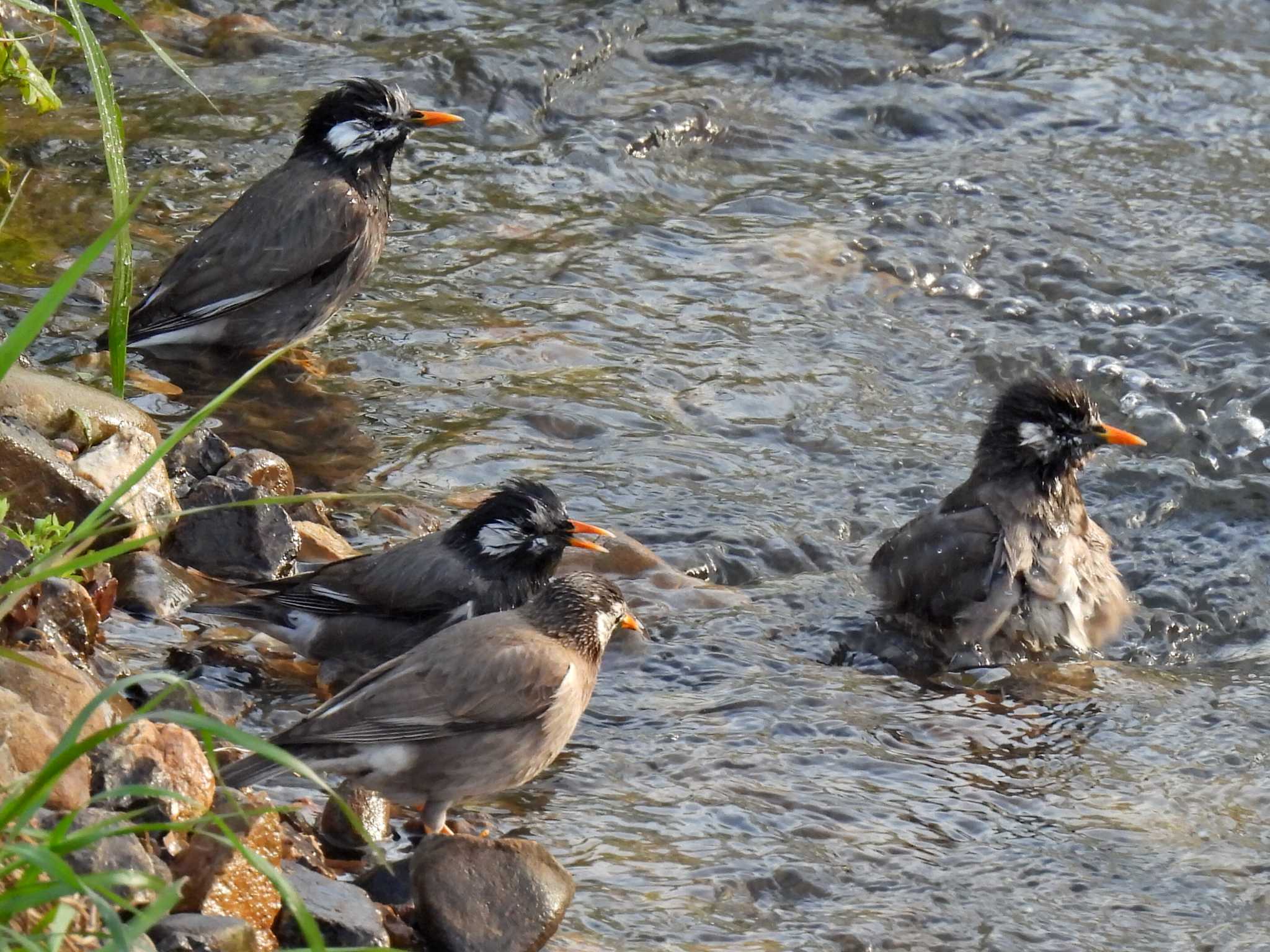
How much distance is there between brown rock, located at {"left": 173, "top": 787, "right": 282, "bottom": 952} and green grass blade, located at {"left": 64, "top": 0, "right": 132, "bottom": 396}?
4.13ft

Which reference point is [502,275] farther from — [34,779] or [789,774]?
[34,779]

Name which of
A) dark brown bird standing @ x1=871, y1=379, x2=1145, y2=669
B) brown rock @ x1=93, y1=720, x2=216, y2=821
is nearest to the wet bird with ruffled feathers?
dark brown bird standing @ x1=871, y1=379, x2=1145, y2=669

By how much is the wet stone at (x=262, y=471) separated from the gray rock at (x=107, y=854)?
303 centimetres

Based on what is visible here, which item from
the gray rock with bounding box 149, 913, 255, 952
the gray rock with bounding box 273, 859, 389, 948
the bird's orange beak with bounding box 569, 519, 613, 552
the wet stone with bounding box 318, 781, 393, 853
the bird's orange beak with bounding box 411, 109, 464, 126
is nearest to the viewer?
the gray rock with bounding box 149, 913, 255, 952

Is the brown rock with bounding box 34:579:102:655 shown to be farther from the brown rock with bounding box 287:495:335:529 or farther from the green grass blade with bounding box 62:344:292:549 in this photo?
the brown rock with bounding box 287:495:335:529

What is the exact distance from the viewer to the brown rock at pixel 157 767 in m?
4.39

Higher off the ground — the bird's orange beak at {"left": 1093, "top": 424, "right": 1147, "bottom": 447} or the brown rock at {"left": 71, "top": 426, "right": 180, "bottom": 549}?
the brown rock at {"left": 71, "top": 426, "right": 180, "bottom": 549}

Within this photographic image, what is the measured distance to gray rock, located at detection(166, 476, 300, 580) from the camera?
→ 6.80 meters

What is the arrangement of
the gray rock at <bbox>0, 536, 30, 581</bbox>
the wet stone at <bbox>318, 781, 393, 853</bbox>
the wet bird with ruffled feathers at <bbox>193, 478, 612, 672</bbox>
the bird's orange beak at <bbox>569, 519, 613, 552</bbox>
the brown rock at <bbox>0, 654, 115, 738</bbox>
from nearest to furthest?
the brown rock at <bbox>0, 654, 115, 738</bbox> < the gray rock at <bbox>0, 536, 30, 581</bbox> < the wet stone at <bbox>318, 781, 393, 853</bbox> < the wet bird with ruffled feathers at <bbox>193, 478, 612, 672</bbox> < the bird's orange beak at <bbox>569, 519, 613, 552</bbox>

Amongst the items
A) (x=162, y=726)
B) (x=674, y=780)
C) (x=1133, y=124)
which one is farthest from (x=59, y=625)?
(x=1133, y=124)

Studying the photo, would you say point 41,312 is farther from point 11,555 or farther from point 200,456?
point 200,456

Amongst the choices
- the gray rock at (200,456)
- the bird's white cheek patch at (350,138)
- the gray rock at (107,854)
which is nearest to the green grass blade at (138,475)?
the gray rock at (107,854)

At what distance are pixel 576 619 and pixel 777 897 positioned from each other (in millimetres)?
1309

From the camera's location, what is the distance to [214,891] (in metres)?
4.21
